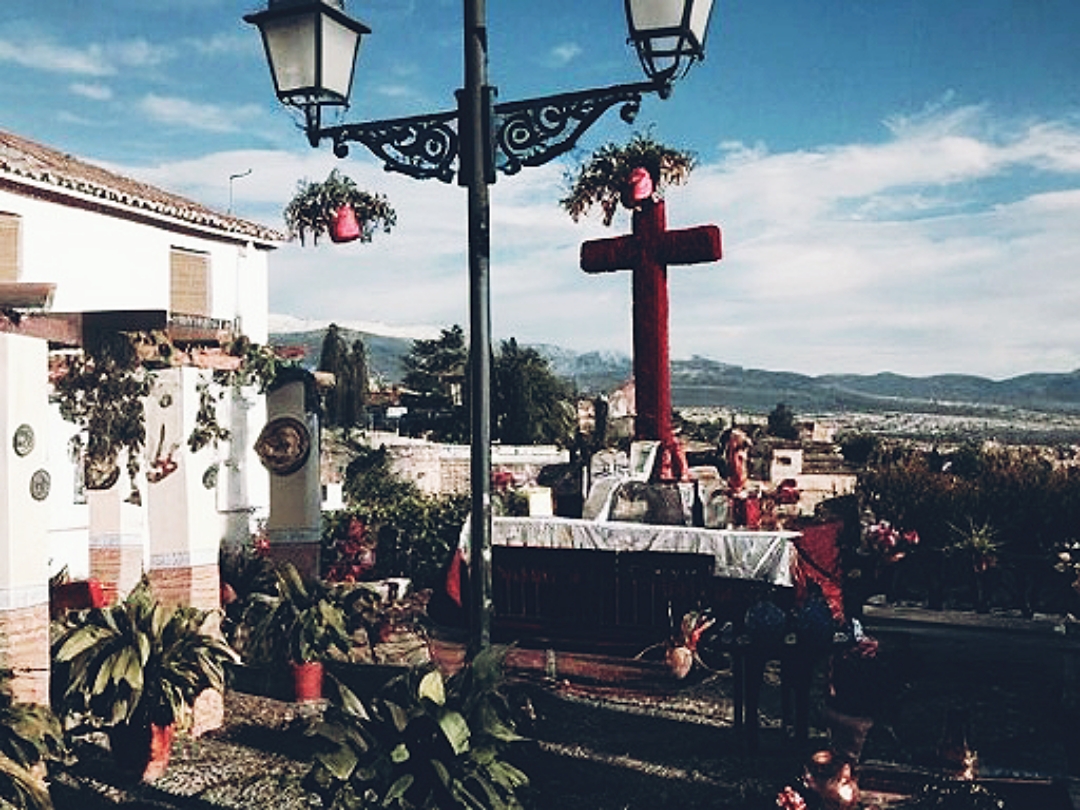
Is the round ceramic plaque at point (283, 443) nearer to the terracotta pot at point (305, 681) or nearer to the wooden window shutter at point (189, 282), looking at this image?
the terracotta pot at point (305, 681)

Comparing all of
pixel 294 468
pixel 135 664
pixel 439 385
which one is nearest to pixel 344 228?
pixel 294 468

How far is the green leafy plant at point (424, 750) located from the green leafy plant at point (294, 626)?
420 centimetres

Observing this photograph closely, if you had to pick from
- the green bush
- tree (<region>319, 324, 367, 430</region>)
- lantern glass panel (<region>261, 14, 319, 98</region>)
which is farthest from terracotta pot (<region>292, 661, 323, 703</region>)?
tree (<region>319, 324, 367, 430</region>)

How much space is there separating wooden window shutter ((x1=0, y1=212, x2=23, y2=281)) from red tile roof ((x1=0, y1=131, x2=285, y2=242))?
2.06 feet

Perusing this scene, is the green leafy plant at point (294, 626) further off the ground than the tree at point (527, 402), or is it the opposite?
the tree at point (527, 402)

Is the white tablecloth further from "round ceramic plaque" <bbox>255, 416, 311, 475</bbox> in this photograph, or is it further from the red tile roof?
the red tile roof

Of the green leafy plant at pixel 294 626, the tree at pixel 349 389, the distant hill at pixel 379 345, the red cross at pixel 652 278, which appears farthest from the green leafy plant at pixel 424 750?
the distant hill at pixel 379 345

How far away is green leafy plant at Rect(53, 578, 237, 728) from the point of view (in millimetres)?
7965

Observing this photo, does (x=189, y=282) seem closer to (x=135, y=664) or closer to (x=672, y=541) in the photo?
(x=672, y=541)

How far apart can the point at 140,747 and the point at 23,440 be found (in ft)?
7.67

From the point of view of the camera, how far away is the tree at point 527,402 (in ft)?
96.8

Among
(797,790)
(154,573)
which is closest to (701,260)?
(154,573)

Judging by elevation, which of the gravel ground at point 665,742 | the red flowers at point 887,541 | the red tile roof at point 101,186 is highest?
the red tile roof at point 101,186

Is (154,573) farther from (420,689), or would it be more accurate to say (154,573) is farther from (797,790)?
(797,790)
